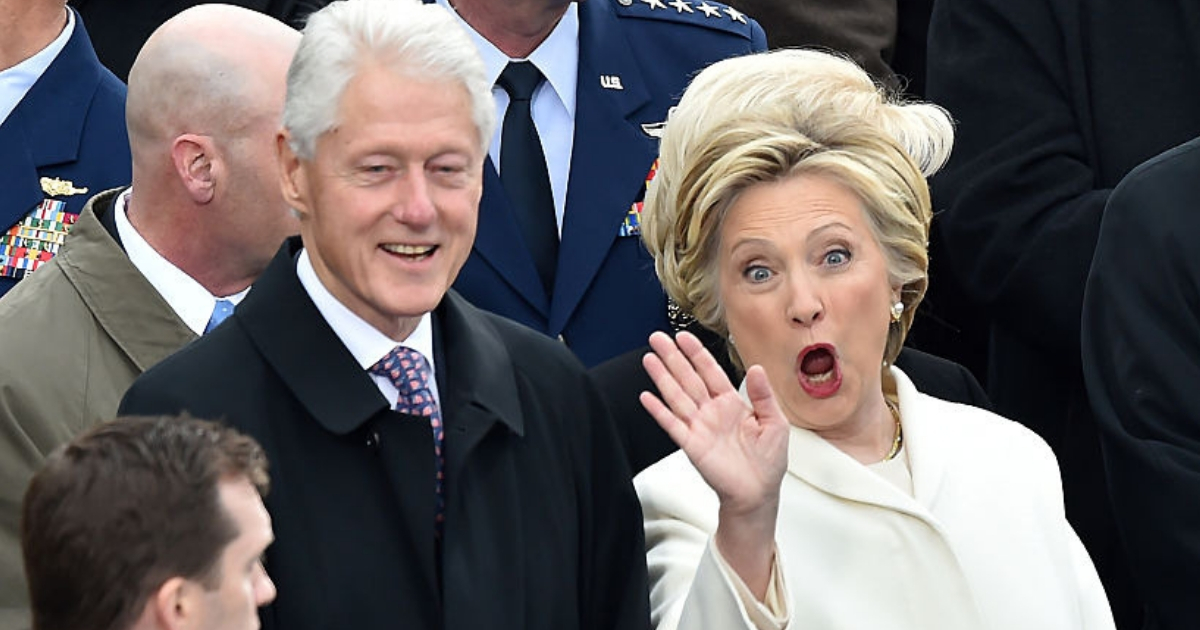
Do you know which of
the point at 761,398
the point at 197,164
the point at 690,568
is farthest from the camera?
the point at 197,164

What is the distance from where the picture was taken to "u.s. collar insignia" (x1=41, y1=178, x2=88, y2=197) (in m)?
4.97

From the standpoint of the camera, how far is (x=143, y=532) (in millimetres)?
2969

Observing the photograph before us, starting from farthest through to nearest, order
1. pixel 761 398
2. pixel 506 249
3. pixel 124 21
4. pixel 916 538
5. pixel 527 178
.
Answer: pixel 124 21 < pixel 527 178 < pixel 506 249 < pixel 916 538 < pixel 761 398

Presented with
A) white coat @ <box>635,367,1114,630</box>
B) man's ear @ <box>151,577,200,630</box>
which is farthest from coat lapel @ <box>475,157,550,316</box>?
man's ear @ <box>151,577,200,630</box>

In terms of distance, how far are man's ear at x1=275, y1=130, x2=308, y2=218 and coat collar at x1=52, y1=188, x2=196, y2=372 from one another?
0.64m

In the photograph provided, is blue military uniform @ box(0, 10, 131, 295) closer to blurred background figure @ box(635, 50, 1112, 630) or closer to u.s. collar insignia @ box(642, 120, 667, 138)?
u.s. collar insignia @ box(642, 120, 667, 138)

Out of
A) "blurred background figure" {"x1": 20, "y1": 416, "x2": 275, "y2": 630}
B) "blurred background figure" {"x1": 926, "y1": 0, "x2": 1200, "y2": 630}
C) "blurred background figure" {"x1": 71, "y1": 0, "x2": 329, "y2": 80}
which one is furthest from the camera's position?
"blurred background figure" {"x1": 71, "y1": 0, "x2": 329, "y2": 80}

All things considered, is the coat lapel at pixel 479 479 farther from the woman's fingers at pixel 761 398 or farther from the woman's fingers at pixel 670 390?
the woman's fingers at pixel 761 398

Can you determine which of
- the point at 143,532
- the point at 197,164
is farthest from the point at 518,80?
the point at 143,532

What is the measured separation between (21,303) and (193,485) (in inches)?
54.2

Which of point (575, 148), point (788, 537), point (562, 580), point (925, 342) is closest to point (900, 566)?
point (788, 537)

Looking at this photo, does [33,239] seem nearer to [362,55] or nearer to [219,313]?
[219,313]

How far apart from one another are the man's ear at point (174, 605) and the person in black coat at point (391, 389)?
452 millimetres

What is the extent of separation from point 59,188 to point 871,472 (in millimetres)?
1867
